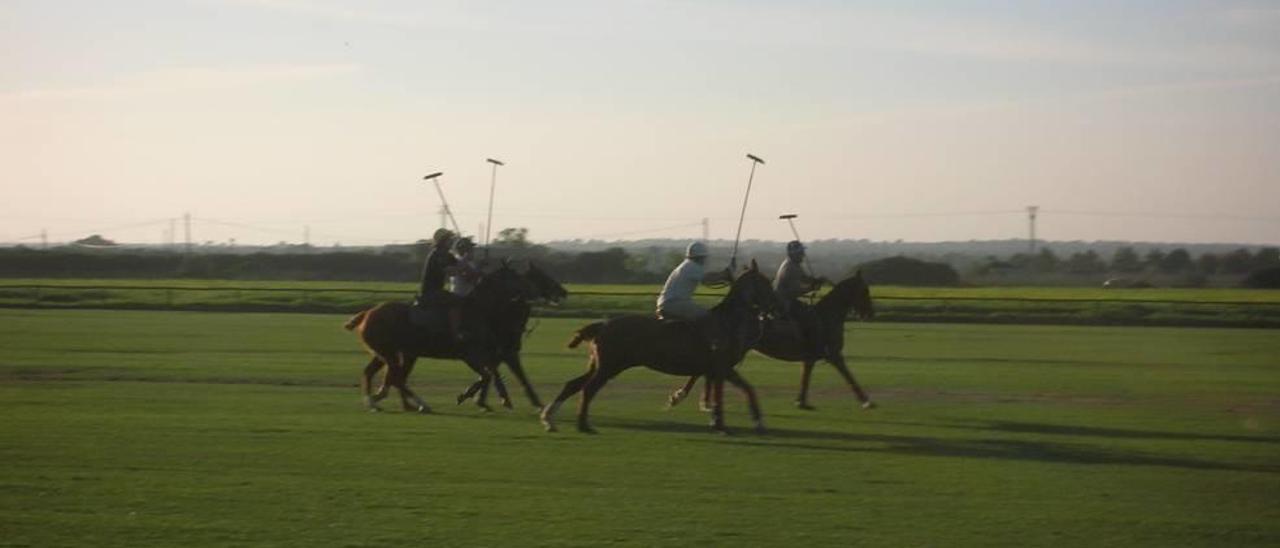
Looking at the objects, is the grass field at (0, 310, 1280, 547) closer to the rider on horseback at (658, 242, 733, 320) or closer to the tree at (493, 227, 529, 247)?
the rider on horseback at (658, 242, 733, 320)

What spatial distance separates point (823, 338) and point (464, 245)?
16.4ft

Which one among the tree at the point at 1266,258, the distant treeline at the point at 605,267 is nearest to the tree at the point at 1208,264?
the distant treeline at the point at 605,267

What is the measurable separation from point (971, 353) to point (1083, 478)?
68.9 ft

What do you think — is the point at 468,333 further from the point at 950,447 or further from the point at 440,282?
Answer: the point at 950,447

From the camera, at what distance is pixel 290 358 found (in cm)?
2911

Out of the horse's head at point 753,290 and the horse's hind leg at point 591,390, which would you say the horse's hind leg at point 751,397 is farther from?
the horse's hind leg at point 591,390

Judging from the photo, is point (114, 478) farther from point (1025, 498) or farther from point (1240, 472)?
point (1240, 472)

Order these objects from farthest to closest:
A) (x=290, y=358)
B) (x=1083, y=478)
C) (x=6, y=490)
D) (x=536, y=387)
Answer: (x=290, y=358) → (x=536, y=387) → (x=1083, y=478) → (x=6, y=490)

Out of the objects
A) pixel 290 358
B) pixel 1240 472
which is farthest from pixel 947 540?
pixel 290 358

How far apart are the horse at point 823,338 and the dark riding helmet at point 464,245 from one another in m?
3.36

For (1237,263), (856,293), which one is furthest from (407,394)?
(1237,263)

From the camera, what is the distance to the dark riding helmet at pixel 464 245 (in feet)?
64.6

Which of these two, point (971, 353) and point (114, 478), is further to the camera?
point (971, 353)

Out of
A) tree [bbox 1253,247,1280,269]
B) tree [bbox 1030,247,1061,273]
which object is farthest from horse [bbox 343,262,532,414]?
tree [bbox 1030,247,1061,273]
